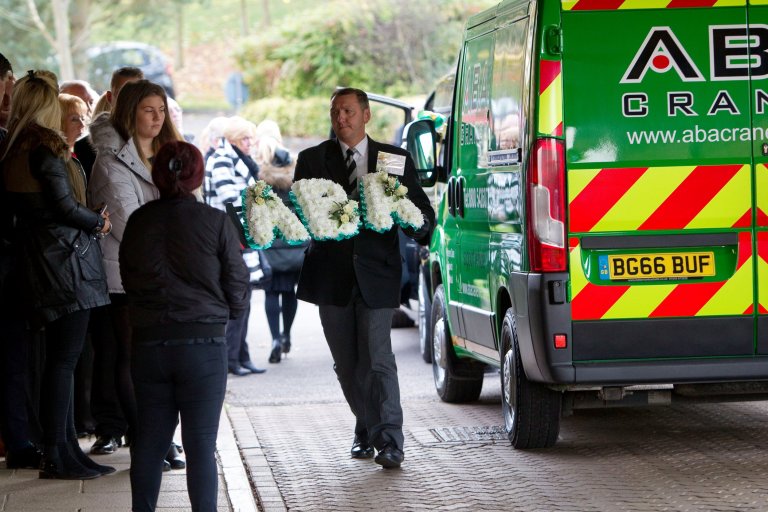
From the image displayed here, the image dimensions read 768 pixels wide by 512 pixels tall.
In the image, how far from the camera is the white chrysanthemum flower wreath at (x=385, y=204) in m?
7.75

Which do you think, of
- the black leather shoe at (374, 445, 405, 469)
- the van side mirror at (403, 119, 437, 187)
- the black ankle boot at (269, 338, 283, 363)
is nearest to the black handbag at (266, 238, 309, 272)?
the black ankle boot at (269, 338, 283, 363)

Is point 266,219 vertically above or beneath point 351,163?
beneath

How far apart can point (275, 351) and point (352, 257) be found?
5730 mm

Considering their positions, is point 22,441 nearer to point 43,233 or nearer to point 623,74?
point 43,233

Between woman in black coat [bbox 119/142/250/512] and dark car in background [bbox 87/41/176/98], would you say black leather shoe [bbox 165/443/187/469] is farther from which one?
dark car in background [bbox 87/41/176/98]

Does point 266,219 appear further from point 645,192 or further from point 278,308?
point 278,308

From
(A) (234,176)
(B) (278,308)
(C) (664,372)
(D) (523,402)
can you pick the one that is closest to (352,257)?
(D) (523,402)

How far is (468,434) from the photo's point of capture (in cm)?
909

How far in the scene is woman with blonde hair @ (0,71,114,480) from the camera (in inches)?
288

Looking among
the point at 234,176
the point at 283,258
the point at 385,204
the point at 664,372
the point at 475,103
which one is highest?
the point at 475,103

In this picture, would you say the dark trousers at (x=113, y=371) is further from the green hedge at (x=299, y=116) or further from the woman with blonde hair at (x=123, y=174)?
the green hedge at (x=299, y=116)

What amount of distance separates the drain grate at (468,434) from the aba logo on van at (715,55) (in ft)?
8.28

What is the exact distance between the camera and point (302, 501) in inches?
284

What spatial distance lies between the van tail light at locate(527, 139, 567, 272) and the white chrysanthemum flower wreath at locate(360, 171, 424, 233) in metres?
0.70
